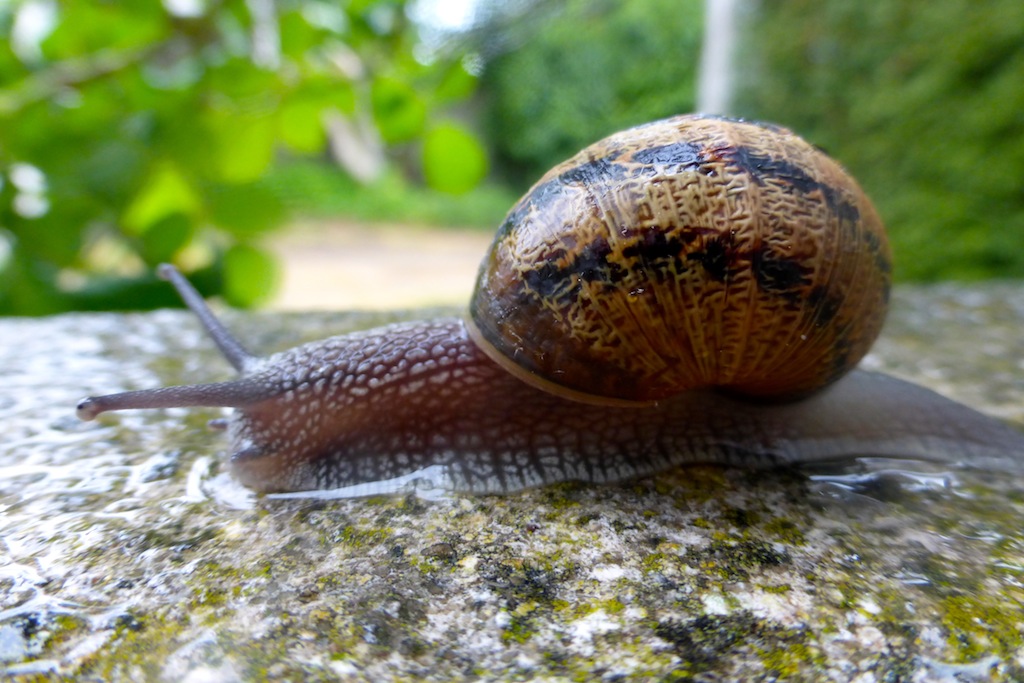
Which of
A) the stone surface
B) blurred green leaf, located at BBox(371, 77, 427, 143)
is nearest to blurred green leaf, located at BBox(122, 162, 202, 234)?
blurred green leaf, located at BBox(371, 77, 427, 143)

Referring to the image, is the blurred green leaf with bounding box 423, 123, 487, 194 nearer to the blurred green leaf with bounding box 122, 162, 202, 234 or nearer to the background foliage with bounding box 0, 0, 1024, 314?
the background foliage with bounding box 0, 0, 1024, 314

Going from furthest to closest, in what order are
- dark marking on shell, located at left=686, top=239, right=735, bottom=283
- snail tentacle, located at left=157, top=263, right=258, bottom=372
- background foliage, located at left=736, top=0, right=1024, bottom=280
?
background foliage, located at left=736, top=0, right=1024, bottom=280, snail tentacle, located at left=157, top=263, right=258, bottom=372, dark marking on shell, located at left=686, top=239, right=735, bottom=283

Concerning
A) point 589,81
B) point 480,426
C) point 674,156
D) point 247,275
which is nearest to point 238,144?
point 247,275

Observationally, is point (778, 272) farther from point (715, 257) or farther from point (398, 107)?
point (398, 107)

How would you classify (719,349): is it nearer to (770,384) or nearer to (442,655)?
(770,384)

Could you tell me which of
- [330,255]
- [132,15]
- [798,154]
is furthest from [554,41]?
[798,154]
